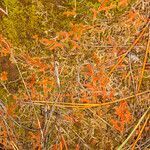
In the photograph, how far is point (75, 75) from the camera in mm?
2574

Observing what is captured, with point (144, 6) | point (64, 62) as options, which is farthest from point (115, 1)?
point (64, 62)

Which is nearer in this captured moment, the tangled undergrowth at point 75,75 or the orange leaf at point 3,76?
the tangled undergrowth at point 75,75

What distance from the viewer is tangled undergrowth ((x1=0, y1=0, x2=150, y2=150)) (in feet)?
8.18

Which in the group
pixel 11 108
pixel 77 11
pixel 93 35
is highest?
pixel 77 11

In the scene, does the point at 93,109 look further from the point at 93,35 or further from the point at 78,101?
the point at 93,35

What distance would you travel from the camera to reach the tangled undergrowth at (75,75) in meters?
2.49

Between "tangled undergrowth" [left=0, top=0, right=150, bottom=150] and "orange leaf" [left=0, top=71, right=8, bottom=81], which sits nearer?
"tangled undergrowth" [left=0, top=0, right=150, bottom=150]

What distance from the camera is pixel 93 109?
2.56m

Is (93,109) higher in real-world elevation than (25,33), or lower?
lower

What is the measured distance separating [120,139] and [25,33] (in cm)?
96

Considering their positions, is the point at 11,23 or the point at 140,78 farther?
the point at 11,23

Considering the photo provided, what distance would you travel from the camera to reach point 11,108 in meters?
2.70

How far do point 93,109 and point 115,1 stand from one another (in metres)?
0.72

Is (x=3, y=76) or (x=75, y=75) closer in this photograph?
(x=75, y=75)
